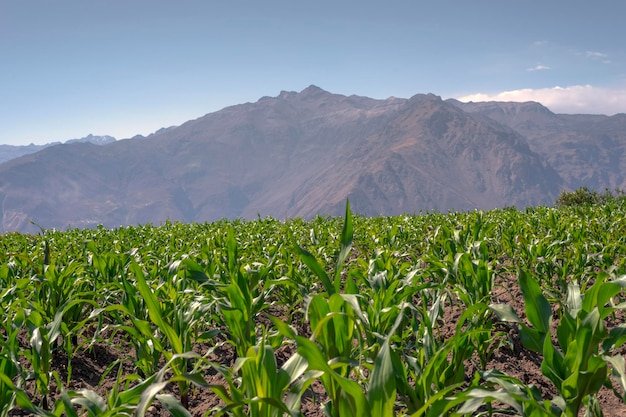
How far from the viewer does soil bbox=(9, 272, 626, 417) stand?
12.1ft

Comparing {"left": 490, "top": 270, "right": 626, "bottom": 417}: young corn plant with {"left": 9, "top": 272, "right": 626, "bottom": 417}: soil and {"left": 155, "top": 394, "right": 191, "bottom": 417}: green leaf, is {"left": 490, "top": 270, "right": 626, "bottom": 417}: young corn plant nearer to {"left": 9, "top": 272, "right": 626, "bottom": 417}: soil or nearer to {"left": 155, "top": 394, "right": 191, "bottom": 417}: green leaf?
{"left": 9, "top": 272, "right": 626, "bottom": 417}: soil

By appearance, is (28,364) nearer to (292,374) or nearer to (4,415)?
(4,415)

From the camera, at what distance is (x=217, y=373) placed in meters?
4.45

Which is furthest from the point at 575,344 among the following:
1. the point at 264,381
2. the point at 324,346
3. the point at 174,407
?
the point at 174,407

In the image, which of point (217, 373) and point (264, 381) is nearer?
point (264, 381)

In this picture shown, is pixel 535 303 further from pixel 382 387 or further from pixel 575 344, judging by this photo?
pixel 382 387

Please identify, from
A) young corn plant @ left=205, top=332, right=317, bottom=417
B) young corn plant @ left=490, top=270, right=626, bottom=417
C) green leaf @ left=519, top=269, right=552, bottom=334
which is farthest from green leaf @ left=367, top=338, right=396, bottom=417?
green leaf @ left=519, top=269, right=552, bottom=334

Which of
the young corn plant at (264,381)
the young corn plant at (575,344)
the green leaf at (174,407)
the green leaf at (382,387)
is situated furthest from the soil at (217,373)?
the green leaf at (382,387)

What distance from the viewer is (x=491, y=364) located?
4492 millimetres

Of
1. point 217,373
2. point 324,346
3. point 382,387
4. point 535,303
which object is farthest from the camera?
point 217,373

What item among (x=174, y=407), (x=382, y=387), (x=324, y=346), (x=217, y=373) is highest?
(x=382, y=387)

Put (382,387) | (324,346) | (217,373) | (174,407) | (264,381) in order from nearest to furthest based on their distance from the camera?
(382,387)
(174,407)
(264,381)
(324,346)
(217,373)

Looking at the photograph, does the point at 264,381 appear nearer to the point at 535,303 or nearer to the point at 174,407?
the point at 174,407

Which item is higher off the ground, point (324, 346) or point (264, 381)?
point (264, 381)
